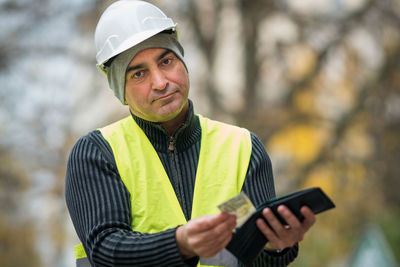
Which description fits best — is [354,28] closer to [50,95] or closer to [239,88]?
[239,88]

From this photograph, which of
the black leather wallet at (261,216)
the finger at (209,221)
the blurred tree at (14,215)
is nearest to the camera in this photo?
the finger at (209,221)

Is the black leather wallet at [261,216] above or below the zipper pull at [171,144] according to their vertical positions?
below

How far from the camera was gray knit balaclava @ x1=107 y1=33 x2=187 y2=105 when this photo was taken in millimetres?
3145

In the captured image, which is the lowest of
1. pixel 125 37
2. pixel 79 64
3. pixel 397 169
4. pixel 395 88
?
pixel 397 169

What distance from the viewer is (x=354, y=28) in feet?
43.7

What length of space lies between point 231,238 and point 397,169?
11.9 meters

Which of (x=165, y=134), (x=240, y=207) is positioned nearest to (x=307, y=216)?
(x=240, y=207)

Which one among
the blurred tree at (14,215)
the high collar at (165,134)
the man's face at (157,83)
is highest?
the man's face at (157,83)

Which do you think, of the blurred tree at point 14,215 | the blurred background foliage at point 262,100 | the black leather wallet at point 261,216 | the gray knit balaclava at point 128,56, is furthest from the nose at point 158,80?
the blurred tree at point 14,215

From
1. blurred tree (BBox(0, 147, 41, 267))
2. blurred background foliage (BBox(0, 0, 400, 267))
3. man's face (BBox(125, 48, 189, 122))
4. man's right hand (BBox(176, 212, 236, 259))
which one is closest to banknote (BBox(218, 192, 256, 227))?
man's right hand (BBox(176, 212, 236, 259))

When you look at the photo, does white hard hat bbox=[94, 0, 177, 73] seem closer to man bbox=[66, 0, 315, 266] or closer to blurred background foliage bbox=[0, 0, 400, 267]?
man bbox=[66, 0, 315, 266]

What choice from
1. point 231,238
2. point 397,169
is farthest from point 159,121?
point 397,169

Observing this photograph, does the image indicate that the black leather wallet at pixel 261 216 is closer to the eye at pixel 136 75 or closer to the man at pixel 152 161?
the man at pixel 152 161

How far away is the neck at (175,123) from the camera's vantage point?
326 centimetres
